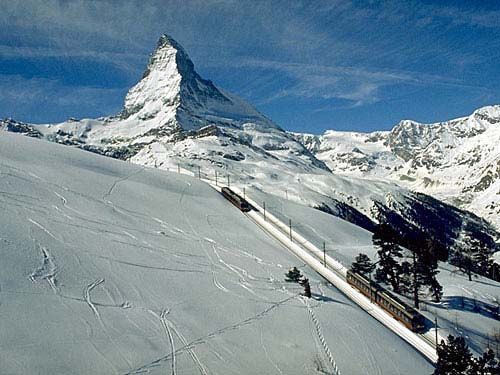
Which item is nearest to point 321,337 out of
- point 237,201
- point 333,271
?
point 333,271

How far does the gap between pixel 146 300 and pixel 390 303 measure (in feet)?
97.3

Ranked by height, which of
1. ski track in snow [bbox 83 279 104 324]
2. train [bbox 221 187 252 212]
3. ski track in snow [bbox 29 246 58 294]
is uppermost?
train [bbox 221 187 252 212]

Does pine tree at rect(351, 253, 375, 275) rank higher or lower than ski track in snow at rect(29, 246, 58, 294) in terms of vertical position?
lower

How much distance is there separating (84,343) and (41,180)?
123ft

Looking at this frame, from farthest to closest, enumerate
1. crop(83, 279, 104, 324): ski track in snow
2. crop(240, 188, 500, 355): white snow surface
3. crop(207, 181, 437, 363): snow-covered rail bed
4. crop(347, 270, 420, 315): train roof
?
1. crop(240, 188, 500, 355): white snow surface
2. crop(347, 270, 420, 315): train roof
3. crop(207, 181, 437, 363): snow-covered rail bed
4. crop(83, 279, 104, 324): ski track in snow

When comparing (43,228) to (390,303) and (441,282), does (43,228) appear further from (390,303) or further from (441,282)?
(441,282)

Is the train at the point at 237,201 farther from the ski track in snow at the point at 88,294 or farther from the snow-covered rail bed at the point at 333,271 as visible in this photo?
the ski track in snow at the point at 88,294

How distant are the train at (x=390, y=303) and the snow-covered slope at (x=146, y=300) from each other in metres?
4.90

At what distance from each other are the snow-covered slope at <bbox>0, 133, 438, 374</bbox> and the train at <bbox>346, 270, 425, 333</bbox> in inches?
193

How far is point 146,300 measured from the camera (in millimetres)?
34500

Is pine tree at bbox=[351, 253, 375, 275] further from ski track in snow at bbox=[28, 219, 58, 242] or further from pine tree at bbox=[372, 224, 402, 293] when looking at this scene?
ski track in snow at bbox=[28, 219, 58, 242]

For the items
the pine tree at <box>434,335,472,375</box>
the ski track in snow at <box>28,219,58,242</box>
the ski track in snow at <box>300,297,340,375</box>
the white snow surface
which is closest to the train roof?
the white snow surface

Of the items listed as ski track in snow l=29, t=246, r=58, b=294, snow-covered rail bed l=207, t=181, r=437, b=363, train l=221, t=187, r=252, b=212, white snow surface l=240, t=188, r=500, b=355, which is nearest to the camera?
ski track in snow l=29, t=246, r=58, b=294

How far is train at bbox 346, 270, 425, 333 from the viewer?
161 ft
